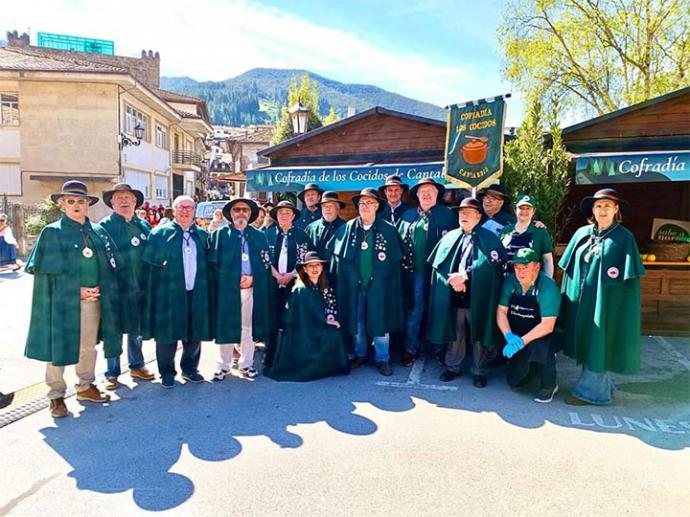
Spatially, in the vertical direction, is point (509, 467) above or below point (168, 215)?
below

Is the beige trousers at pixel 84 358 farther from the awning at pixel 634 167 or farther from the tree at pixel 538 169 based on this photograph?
the awning at pixel 634 167

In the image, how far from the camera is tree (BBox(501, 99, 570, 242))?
6781 millimetres

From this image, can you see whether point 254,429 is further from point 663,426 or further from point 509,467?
point 663,426

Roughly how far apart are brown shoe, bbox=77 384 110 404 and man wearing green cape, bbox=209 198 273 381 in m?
1.13

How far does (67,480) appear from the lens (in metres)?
3.34

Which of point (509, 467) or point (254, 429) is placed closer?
point (509, 467)

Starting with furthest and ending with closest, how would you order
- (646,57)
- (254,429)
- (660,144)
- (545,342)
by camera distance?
(646,57)
(660,144)
(545,342)
(254,429)

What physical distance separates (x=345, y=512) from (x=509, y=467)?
4.33 feet

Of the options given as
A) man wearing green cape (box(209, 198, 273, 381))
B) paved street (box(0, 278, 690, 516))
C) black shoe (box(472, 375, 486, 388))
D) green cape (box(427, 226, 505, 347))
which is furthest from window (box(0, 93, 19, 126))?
black shoe (box(472, 375, 486, 388))

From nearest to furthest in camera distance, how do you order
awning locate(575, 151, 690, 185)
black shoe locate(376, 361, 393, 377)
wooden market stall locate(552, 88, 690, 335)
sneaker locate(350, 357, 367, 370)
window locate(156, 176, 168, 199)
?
black shoe locate(376, 361, 393, 377), sneaker locate(350, 357, 367, 370), awning locate(575, 151, 690, 185), wooden market stall locate(552, 88, 690, 335), window locate(156, 176, 168, 199)

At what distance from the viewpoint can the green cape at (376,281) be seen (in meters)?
5.48

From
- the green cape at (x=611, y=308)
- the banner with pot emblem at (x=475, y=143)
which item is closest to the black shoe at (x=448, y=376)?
the green cape at (x=611, y=308)

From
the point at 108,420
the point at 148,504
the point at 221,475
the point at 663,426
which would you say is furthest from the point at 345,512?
the point at 663,426

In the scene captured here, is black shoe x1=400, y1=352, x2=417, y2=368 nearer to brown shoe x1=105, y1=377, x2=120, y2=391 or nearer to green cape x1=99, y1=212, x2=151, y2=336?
green cape x1=99, y1=212, x2=151, y2=336
